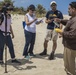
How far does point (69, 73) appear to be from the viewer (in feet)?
23.6

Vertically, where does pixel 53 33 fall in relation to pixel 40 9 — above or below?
above

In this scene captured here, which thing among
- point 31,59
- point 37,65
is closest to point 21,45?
point 31,59

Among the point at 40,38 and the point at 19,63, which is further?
the point at 40,38

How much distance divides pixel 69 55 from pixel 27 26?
9.04 ft

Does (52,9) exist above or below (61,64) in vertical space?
above

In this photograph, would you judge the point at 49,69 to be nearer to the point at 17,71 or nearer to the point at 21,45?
the point at 17,71

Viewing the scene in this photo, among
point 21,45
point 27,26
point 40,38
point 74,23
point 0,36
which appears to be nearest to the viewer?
point 74,23

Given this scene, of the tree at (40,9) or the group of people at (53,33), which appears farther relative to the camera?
the tree at (40,9)

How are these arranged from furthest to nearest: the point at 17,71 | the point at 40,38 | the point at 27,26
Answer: the point at 40,38, the point at 27,26, the point at 17,71

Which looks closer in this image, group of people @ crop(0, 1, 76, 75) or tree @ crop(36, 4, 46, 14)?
A: group of people @ crop(0, 1, 76, 75)

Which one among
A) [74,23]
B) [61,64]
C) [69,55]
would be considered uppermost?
[74,23]

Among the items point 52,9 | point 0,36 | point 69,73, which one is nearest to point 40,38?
point 52,9

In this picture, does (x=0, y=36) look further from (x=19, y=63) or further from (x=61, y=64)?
(x=61, y=64)

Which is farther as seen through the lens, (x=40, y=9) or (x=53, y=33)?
(x=40, y=9)
